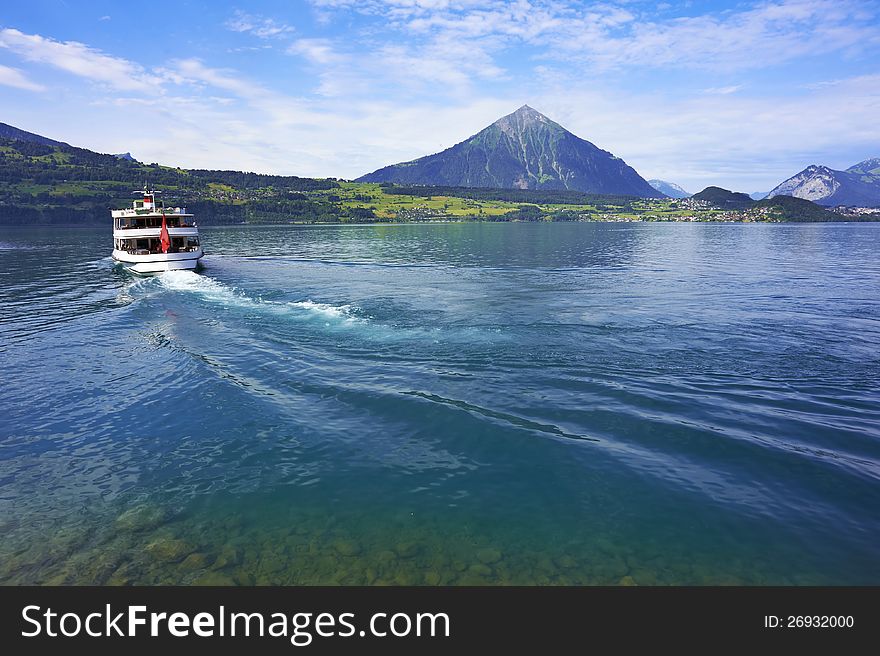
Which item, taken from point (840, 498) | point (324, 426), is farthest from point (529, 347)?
point (840, 498)

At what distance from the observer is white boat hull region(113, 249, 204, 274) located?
244ft

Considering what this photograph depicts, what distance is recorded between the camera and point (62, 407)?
24984 mm

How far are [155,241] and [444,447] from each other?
77.4 metres

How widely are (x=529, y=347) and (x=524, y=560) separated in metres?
20.4

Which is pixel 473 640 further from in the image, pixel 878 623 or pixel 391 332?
pixel 391 332

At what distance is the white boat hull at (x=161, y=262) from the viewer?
244ft

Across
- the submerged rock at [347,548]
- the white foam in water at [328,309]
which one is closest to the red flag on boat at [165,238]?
the white foam in water at [328,309]

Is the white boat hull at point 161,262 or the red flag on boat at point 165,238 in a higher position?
the red flag on boat at point 165,238

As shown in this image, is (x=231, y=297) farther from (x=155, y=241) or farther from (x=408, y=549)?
(x=408, y=549)

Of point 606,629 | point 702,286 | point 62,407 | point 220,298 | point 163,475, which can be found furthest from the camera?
point 702,286

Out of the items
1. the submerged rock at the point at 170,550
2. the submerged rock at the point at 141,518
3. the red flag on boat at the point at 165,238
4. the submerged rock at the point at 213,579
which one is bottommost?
the submerged rock at the point at 213,579

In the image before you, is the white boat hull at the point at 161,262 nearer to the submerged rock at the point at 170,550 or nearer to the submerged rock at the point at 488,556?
the submerged rock at the point at 170,550

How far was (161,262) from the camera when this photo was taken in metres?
75.2

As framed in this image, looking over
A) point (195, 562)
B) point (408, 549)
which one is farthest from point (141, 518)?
point (408, 549)
